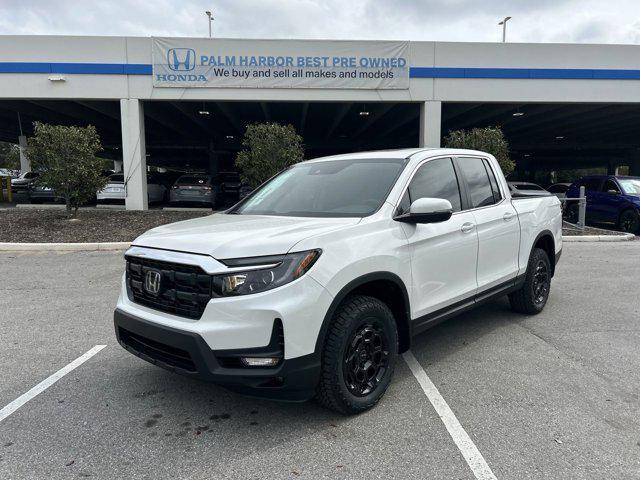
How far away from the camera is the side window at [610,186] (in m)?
14.1

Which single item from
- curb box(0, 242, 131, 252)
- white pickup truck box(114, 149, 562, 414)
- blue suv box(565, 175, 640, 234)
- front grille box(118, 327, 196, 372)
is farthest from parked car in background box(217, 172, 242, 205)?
front grille box(118, 327, 196, 372)

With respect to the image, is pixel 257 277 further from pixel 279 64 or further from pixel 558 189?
pixel 558 189

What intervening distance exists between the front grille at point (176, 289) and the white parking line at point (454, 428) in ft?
5.84

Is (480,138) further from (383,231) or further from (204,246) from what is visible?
(204,246)

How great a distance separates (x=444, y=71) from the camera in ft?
54.6

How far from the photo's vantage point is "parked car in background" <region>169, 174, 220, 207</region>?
1830 cm

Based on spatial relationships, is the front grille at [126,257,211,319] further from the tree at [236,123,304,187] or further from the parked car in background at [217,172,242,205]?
the parked car in background at [217,172,242,205]

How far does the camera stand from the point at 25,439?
302 cm

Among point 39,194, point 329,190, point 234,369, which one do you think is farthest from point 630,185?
point 39,194

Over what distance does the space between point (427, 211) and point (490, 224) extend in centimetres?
146

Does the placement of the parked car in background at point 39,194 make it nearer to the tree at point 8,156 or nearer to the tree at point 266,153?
the tree at point 266,153

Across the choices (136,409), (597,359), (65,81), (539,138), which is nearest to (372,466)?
(136,409)

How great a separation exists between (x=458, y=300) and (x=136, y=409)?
2695mm

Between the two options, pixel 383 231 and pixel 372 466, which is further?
pixel 383 231
